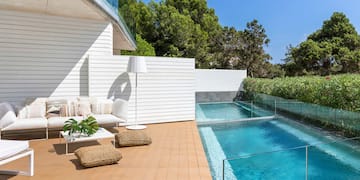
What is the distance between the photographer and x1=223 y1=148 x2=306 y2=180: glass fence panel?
3383mm

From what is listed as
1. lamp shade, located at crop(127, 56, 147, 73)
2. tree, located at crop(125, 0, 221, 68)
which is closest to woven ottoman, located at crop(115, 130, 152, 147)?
lamp shade, located at crop(127, 56, 147, 73)

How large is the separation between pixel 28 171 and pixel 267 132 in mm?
6902

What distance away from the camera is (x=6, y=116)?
207 inches

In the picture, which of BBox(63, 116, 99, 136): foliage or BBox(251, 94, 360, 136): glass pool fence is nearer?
BBox(63, 116, 99, 136): foliage

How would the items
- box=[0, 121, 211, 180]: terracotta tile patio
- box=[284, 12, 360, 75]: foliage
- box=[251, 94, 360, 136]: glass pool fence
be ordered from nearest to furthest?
1. box=[0, 121, 211, 180]: terracotta tile patio
2. box=[251, 94, 360, 136]: glass pool fence
3. box=[284, 12, 360, 75]: foliage

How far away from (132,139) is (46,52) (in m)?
3.61

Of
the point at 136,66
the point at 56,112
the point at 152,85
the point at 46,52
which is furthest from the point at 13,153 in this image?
the point at 152,85

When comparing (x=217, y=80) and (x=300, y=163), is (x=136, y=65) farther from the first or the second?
(x=217, y=80)

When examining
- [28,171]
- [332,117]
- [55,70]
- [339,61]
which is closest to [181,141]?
[28,171]

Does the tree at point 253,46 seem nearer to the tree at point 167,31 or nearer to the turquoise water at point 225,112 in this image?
the tree at point 167,31

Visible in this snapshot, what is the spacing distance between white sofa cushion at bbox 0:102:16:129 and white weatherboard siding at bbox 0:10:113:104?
1.22 m

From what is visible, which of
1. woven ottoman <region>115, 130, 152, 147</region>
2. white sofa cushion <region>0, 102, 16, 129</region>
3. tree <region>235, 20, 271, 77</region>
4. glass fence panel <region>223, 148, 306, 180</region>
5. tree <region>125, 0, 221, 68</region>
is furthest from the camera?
tree <region>235, 20, 271, 77</region>

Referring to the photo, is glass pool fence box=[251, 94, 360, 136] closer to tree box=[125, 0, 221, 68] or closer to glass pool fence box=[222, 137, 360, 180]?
glass pool fence box=[222, 137, 360, 180]

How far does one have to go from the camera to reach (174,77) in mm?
8031
